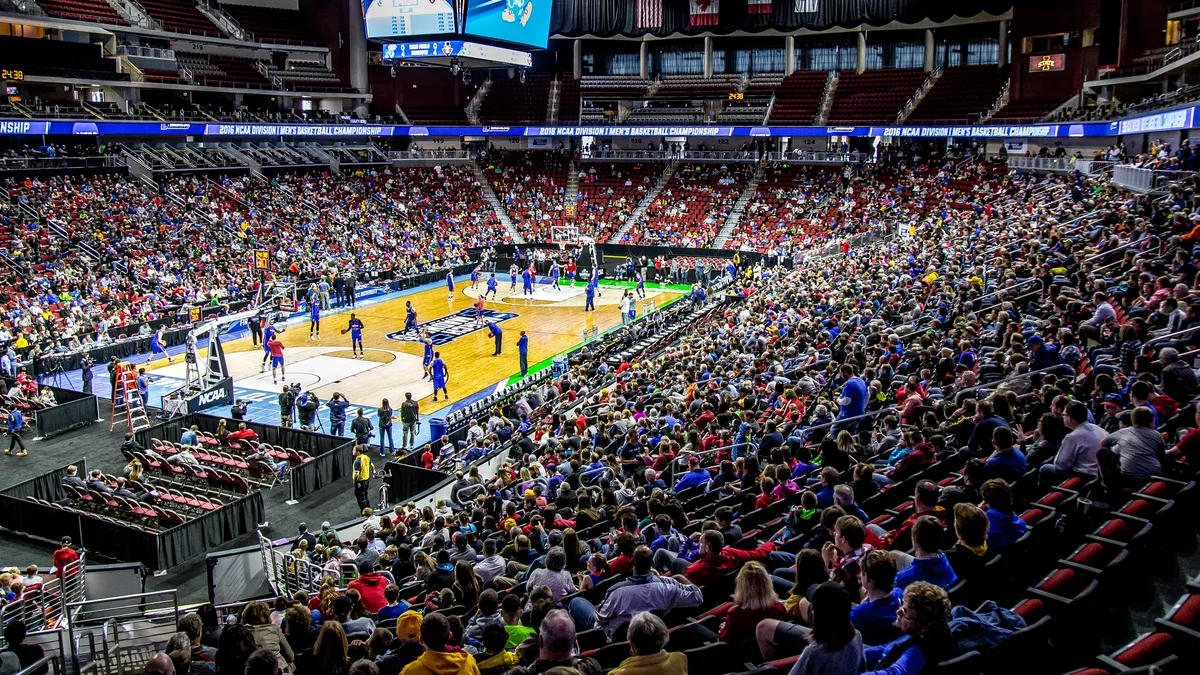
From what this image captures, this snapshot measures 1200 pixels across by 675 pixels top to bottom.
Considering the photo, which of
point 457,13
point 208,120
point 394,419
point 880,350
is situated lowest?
point 394,419

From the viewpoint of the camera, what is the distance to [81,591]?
43.1 ft

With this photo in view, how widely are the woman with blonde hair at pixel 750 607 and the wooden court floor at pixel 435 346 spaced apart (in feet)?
67.2

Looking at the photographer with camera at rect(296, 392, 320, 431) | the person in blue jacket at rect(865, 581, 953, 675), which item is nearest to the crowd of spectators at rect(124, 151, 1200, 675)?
the person in blue jacket at rect(865, 581, 953, 675)

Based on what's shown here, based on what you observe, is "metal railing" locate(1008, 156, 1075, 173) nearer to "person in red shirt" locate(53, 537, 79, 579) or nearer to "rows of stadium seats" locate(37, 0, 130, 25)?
"person in red shirt" locate(53, 537, 79, 579)

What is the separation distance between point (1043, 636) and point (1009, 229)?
23.3 metres

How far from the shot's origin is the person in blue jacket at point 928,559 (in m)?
5.49

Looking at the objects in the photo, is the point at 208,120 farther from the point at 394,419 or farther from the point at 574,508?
the point at 574,508

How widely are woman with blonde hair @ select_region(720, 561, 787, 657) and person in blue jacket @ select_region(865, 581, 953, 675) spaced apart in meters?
0.92

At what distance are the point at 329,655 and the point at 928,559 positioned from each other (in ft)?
12.1

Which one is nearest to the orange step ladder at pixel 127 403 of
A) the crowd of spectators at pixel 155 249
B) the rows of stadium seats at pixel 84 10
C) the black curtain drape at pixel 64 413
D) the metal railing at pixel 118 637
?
the black curtain drape at pixel 64 413

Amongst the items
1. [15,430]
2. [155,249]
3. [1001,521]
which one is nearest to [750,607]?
[1001,521]

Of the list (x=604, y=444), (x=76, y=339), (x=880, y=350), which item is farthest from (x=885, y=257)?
(x=76, y=339)

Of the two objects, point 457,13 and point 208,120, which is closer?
point 457,13

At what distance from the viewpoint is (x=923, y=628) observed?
466 centimetres
